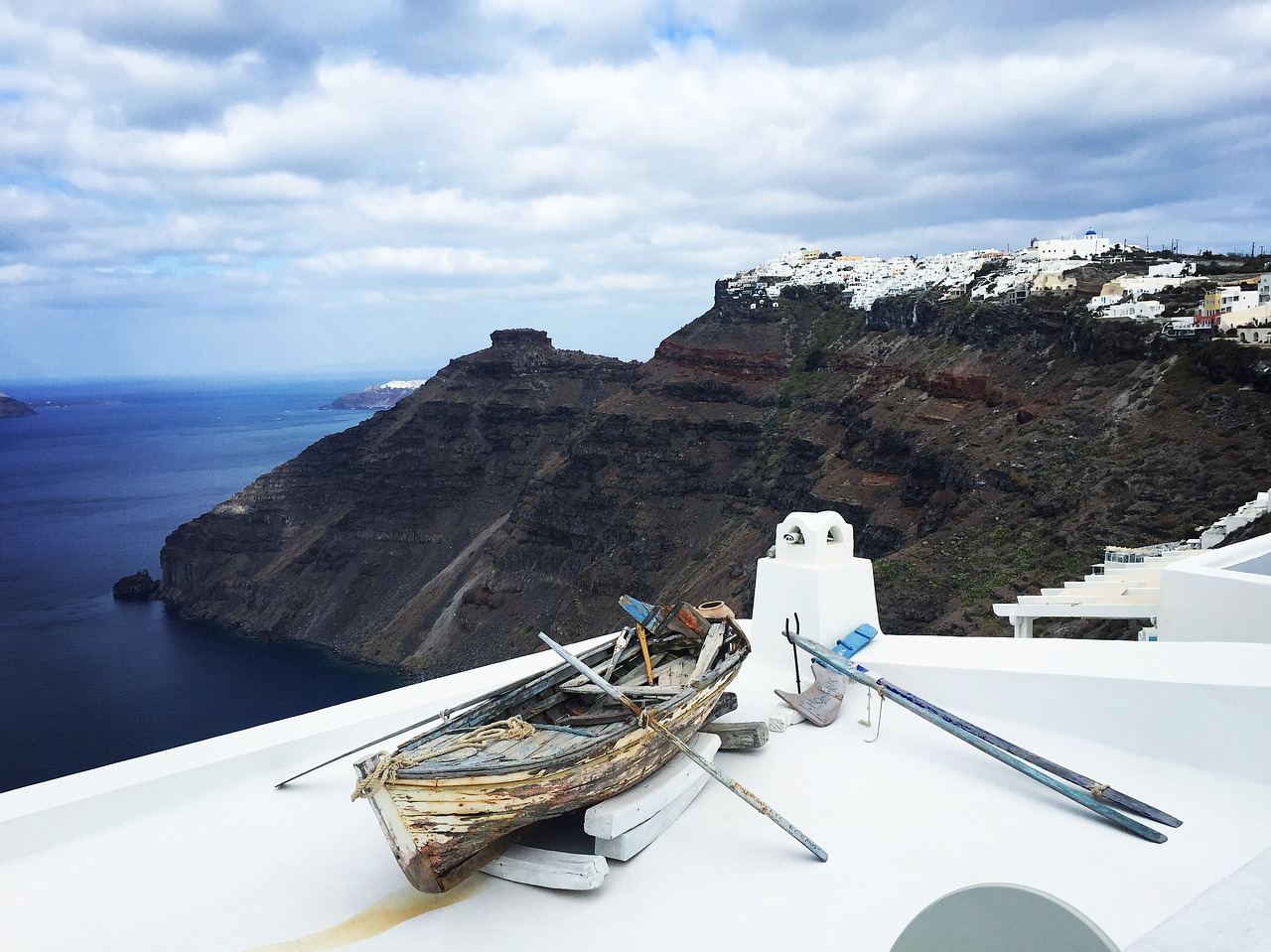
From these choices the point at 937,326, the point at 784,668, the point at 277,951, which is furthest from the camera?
the point at 937,326

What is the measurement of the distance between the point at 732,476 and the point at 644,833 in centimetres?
5617

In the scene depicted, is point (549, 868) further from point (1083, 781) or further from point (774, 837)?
point (1083, 781)

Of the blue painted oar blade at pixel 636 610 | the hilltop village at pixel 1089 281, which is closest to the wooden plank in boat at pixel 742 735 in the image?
the blue painted oar blade at pixel 636 610

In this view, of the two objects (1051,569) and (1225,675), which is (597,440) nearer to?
(1051,569)

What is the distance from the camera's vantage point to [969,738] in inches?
229

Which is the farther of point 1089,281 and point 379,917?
point 1089,281

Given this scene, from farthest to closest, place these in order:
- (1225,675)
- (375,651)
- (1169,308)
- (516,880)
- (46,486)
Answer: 1. (46,486)
2. (375,651)
3. (1169,308)
4. (1225,675)
5. (516,880)

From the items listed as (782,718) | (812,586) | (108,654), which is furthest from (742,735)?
(108,654)

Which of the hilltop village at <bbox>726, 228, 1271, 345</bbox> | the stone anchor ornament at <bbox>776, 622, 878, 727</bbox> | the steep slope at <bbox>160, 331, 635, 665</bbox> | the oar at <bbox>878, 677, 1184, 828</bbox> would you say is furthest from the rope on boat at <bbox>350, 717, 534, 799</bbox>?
the steep slope at <bbox>160, 331, 635, 665</bbox>

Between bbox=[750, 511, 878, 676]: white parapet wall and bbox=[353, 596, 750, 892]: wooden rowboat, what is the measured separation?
4.77 feet

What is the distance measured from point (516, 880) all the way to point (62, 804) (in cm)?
286

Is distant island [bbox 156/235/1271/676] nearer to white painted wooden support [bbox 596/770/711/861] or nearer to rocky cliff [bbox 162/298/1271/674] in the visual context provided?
rocky cliff [bbox 162/298/1271/674]

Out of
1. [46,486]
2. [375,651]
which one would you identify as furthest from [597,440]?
[46,486]

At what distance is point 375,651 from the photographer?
6319cm
